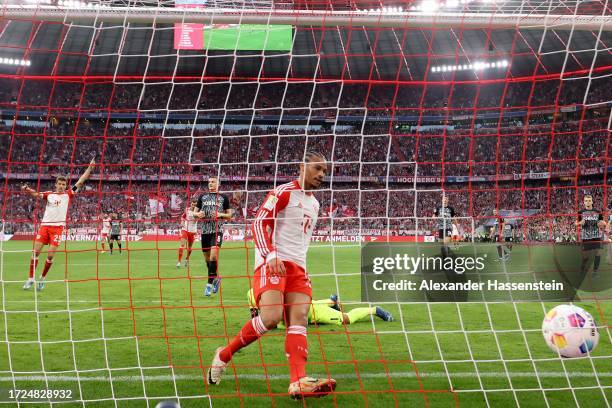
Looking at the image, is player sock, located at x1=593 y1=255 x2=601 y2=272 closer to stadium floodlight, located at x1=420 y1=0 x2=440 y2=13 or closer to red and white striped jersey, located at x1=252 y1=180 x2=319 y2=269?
stadium floodlight, located at x1=420 y1=0 x2=440 y2=13

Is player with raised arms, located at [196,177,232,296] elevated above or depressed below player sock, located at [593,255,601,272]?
above

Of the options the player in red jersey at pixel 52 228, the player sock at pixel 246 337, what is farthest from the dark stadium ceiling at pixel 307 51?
the player sock at pixel 246 337

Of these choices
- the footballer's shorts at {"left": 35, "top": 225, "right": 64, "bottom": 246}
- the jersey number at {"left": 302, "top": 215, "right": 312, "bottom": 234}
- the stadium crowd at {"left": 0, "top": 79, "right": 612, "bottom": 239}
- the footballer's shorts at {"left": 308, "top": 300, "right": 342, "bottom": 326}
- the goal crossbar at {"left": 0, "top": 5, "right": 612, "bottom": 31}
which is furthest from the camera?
the stadium crowd at {"left": 0, "top": 79, "right": 612, "bottom": 239}

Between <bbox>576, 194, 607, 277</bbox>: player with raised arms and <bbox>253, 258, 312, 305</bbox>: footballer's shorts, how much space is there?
10.2 m

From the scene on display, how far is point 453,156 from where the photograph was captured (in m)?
22.7

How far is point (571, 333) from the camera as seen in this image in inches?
223

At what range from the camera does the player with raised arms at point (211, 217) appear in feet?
36.5

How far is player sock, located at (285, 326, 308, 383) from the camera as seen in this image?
→ 16.5 ft

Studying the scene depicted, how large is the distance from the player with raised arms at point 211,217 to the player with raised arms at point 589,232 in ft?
25.9

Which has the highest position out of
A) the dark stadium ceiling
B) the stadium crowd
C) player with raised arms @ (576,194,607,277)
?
the dark stadium ceiling

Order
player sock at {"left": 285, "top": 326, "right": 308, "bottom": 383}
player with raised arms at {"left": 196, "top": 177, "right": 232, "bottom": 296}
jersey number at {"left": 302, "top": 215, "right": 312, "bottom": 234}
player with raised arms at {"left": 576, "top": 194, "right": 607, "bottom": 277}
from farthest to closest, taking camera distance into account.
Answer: player with raised arms at {"left": 576, "top": 194, "right": 607, "bottom": 277} → player with raised arms at {"left": 196, "top": 177, "right": 232, "bottom": 296} → jersey number at {"left": 302, "top": 215, "right": 312, "bottom": 234} → player sock at {"left": 285, "top": 326, "right": 308, "bottom": 383}

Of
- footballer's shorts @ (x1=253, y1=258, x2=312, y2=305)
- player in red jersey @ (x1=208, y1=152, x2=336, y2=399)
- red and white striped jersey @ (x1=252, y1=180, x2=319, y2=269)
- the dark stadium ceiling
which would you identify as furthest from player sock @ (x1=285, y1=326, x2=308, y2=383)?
the dark stadium ceiling

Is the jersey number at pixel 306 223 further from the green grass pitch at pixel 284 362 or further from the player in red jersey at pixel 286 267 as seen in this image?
the green grass pitch at pixel 284 362

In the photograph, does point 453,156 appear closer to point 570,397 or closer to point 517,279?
point 517,279
